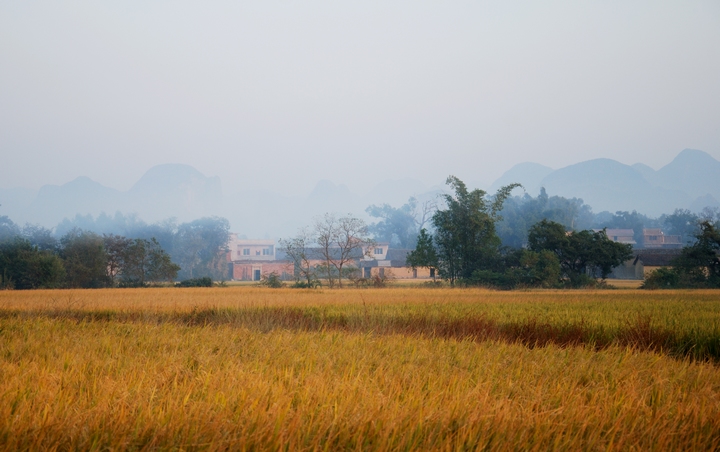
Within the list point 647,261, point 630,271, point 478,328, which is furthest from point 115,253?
point 630,271

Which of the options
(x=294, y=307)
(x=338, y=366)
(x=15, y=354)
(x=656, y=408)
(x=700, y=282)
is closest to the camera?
(x=656, y=408)

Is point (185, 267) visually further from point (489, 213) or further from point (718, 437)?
point (718, 437)

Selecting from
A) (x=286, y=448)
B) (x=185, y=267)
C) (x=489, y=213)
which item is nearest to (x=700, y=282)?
(x=489, y=213)

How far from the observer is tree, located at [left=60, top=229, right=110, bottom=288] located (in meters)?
35.7

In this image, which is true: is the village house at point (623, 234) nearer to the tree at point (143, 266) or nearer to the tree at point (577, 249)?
the tree at point (577, 249)

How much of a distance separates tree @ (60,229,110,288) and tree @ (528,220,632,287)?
2711 cm

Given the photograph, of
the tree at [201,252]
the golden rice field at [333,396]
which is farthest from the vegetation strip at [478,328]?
the tree at [201,252]

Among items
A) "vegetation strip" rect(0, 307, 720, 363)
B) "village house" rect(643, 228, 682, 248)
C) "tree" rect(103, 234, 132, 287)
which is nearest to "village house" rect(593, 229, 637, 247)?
"village house" rect(643, 228, 682, 248)

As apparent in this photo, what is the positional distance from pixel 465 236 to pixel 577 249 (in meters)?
7.07

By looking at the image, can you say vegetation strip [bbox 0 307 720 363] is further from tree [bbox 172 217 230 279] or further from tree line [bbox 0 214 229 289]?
tree [bbox 172 217 230 279]

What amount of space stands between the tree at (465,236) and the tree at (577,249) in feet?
9.91

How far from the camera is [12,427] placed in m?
3.32

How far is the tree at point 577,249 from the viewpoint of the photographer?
115 ft

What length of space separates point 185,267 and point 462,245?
1638 inches
